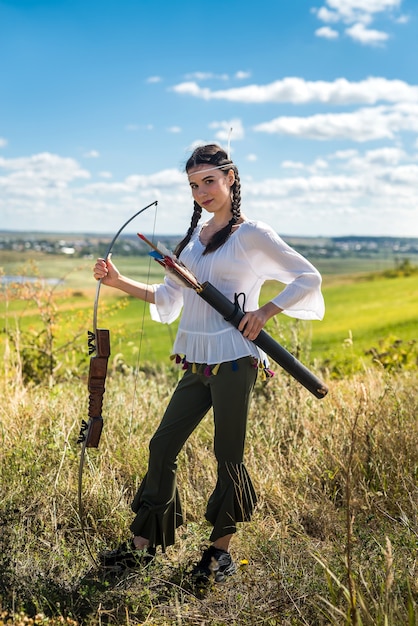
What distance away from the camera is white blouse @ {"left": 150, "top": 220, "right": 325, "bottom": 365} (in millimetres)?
3113

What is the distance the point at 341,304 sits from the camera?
1595 centimetres

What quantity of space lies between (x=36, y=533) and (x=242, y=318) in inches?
67.6

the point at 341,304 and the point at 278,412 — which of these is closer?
the point at 278,412

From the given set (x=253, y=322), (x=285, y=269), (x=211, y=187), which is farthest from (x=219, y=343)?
(x=211, y=187)

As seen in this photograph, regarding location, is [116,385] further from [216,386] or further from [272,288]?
[216,386]

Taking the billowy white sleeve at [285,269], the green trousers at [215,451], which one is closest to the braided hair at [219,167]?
the billowy white sleeve at [285,269]

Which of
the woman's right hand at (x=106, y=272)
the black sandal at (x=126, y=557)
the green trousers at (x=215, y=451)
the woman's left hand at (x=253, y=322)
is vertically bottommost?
the black sandal at (x=126, y=557)

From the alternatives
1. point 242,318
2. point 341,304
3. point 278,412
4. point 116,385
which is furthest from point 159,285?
point 341,304

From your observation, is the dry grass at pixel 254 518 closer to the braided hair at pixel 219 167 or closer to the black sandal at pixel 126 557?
the black sandal at pixel 126 557

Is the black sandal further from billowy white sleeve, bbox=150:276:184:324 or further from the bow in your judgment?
billowy white sleeve, bbox=150:276:184:324

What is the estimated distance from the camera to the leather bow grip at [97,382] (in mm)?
3178

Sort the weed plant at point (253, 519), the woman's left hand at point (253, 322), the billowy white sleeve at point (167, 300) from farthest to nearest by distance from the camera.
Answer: the billowy white sleeve at point (167, 300)
the woman's left hand at point (253, 322)
the weed plant at point (253, 519)

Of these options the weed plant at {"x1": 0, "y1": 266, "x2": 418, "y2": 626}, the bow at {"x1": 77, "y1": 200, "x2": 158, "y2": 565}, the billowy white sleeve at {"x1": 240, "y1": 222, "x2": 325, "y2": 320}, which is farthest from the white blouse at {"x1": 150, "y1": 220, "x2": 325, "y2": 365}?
the weed plant at {"x1": 0, "y1": 266, "x2": 418, "y2": 626}

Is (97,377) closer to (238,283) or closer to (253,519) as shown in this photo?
(238,283)
